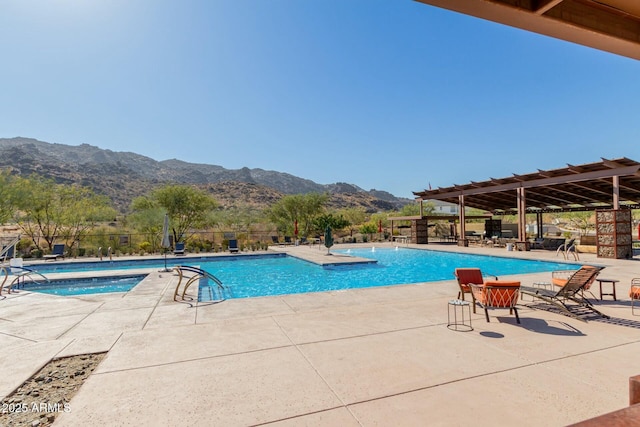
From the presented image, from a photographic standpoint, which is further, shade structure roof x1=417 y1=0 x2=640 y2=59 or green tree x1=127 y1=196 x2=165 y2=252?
green tree x1=127 y1=196 x2=165 y2=252

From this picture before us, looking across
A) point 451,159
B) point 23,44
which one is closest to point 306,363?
point 23,44

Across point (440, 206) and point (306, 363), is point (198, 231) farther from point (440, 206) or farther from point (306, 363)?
point (440, 206)

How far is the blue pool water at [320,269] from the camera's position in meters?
10.5

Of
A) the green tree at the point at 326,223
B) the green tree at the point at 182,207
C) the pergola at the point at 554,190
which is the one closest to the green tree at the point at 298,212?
the green tree at the point at 326,223

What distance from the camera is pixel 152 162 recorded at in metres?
97.6

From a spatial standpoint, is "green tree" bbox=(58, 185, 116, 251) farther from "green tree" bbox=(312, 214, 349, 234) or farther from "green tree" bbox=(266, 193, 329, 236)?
"green tree" bbox=(312, 214, 349, 234)

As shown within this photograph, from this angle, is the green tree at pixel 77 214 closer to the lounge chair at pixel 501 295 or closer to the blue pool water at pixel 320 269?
the blue pool water at pixel 320 269

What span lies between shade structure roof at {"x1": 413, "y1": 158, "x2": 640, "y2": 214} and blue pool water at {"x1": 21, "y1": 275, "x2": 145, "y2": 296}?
17.8 m

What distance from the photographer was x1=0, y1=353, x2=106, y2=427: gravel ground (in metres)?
2.65

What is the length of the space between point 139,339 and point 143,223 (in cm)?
1665

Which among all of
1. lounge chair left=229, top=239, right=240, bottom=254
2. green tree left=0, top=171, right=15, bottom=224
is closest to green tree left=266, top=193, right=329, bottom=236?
lounge chair left=229, top=239, right=240, bottom=254

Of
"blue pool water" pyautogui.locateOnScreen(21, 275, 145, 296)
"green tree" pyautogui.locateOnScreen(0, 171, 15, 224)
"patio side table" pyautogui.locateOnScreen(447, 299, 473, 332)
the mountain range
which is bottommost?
"blue pool water" pyautogui.locateOnScreen(21, 275, 145, 296)

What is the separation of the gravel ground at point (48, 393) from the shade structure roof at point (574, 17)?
430 cm

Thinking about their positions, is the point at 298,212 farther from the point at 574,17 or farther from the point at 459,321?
the point at 574,17
